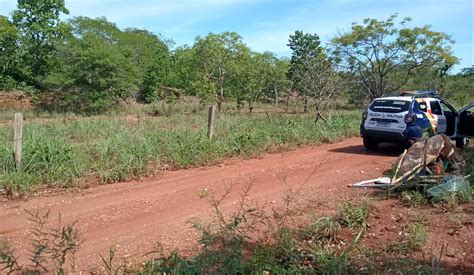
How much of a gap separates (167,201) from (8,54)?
39.6 meters

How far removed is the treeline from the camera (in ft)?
90.6

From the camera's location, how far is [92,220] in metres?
6.00

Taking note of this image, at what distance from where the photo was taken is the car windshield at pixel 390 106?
424 inches

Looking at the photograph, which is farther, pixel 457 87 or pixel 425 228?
pixel 457 87

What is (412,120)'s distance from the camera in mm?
10562

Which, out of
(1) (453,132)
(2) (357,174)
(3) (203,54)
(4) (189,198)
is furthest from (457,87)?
(4) (189,198)

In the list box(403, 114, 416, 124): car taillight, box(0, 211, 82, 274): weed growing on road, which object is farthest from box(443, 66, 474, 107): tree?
box(0, 211, 82, 274): weed growing on road

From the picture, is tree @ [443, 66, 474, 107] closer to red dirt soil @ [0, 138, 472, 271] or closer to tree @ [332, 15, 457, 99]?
tree @ [332, 15, 457, 99]

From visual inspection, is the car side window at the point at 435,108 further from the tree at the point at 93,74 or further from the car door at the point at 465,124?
the tree at the point at 93,74

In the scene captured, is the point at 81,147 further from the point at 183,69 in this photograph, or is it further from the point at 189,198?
the point at 183,69

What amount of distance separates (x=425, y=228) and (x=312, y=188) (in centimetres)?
247

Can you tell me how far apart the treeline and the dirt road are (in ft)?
28.5

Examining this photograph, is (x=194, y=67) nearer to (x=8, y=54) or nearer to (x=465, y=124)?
(x=8, y=54)

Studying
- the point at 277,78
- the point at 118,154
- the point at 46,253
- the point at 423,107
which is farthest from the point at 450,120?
the point at 277,78
